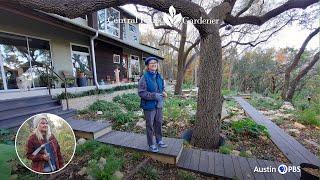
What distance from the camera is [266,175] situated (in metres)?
3.15

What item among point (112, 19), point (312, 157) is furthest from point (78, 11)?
point (112, 19)

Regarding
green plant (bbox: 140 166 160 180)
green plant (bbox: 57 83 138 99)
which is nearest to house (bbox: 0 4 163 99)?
green plant (bbox: 57 83 138 99)

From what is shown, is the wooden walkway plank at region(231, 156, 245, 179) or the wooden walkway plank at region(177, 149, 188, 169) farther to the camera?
the wooden walkway plank at region(177, 149, 188, 169)

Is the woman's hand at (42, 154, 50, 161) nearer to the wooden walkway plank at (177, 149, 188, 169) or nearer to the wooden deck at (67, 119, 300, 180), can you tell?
the wooden deck at (67, 119, 300, 180)

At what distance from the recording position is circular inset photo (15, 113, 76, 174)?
5.01ft

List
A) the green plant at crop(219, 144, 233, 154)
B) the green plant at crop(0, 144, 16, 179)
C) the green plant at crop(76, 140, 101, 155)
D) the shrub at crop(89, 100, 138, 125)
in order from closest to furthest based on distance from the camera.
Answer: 1. the green plant at crop(0, 144, 16, 179)
2. the green plant at crop(76, 140, 101, 155)
3. the green plant at crop(219, 144, 233, 154)
4. the shrub at crop(89, 100, 138, 125)

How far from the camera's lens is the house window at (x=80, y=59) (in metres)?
9.13

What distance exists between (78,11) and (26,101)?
12.2 feet

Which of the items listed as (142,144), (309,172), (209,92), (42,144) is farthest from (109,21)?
(309,172)

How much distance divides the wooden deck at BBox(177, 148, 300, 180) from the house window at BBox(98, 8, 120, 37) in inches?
395

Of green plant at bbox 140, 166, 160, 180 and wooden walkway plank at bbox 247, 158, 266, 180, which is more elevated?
green plant at bbox 140, 166, 160, 180

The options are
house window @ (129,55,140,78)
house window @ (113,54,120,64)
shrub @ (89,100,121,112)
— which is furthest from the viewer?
house window @ (129,55,140,78)

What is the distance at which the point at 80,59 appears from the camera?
959 centimetres

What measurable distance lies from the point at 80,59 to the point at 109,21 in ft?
12.8
